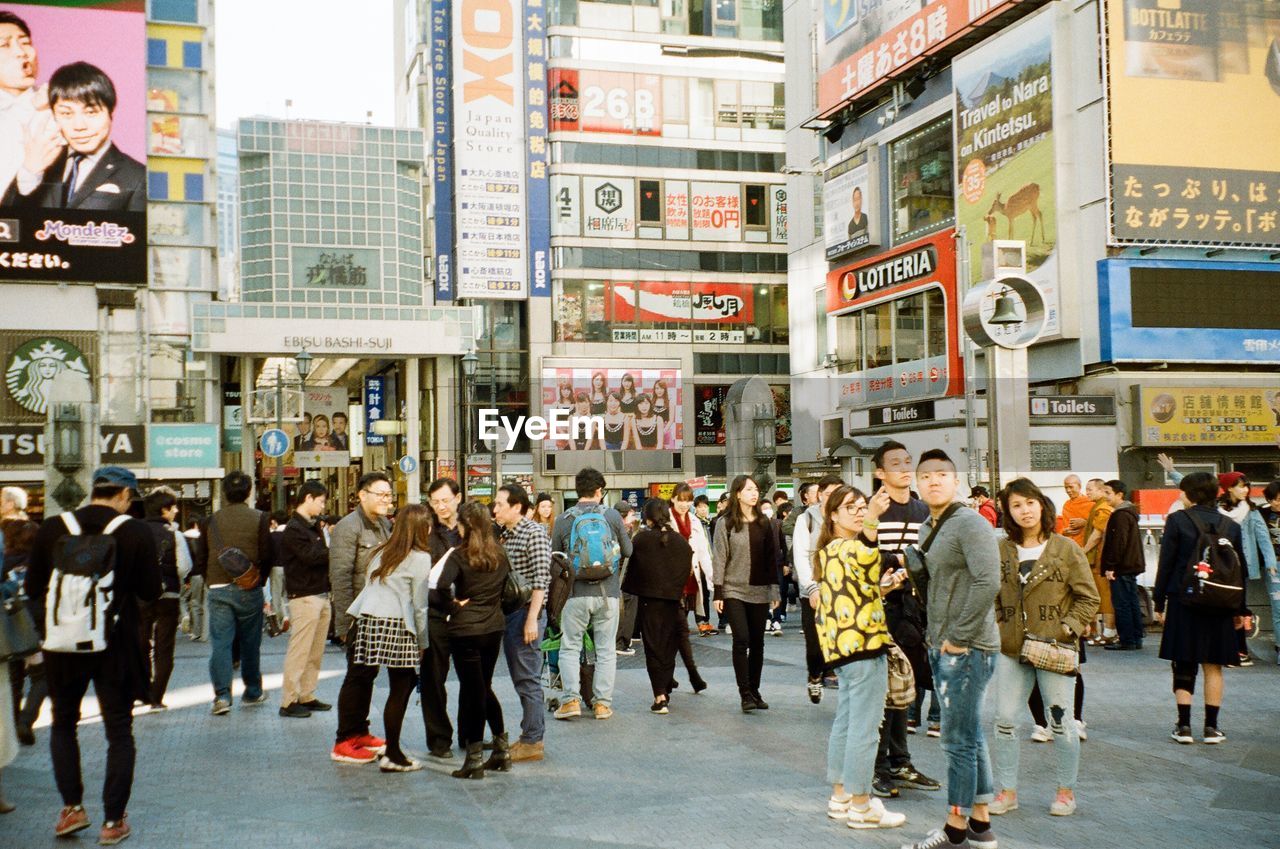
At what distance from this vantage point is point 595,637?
1051cm

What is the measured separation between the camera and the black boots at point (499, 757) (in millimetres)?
8227

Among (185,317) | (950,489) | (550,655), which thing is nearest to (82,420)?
(550,655)

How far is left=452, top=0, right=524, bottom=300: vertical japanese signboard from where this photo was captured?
169 feet

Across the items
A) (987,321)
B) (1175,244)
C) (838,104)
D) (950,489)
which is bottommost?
(950,489)

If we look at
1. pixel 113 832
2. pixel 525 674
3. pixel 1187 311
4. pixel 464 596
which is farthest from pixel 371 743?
pixel 1187 311

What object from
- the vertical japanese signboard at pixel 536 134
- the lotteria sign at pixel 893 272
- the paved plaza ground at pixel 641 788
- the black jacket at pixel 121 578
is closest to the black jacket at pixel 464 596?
the paved plaza ground at pixel 641 788

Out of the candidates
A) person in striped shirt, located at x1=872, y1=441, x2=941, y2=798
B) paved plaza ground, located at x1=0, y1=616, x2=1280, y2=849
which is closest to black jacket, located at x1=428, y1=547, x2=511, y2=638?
paved plaza ground, located at x1=0, y1=616, x2=1280, y2=849

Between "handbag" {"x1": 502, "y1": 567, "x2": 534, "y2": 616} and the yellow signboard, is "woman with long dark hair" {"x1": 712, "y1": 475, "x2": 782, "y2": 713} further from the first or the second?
the yellow signboard

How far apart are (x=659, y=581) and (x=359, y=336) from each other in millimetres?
42125

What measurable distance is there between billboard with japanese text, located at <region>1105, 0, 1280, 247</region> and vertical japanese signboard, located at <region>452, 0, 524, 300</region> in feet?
91.8

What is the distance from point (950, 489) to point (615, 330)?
159 ft

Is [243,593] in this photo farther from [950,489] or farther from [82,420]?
[82,420]

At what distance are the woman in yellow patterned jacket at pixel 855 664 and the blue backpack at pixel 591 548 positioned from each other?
3.46m

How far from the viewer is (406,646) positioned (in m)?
8.27
